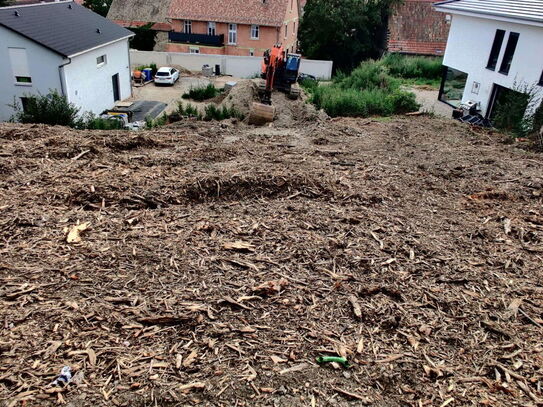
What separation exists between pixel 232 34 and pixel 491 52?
22575 mm

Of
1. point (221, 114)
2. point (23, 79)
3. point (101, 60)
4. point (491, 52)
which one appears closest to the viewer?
point (221, 114)

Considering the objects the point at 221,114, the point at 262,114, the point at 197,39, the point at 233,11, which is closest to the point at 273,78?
the point at 221,114

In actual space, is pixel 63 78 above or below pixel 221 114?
above

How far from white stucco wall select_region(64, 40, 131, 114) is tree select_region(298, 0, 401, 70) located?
1571cm

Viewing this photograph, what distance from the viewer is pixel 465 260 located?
17.9 ft

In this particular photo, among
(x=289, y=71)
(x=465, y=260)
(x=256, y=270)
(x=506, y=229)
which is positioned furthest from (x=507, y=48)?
(x=256, y=270)

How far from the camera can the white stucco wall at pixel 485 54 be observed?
16594 millimetres

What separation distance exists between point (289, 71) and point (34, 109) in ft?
32.4

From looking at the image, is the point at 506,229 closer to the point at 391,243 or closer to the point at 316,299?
the point at 391,243

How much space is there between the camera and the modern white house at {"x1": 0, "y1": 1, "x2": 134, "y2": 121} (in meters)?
19.4

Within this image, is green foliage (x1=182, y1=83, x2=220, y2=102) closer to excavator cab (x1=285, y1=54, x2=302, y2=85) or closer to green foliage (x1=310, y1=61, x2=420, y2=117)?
green foliage (x1=310, y1=61, x2=420, y2=117)

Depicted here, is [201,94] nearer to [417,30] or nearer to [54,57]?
[54,57]

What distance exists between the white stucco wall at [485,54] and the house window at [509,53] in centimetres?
16

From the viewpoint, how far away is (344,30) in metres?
34.9
